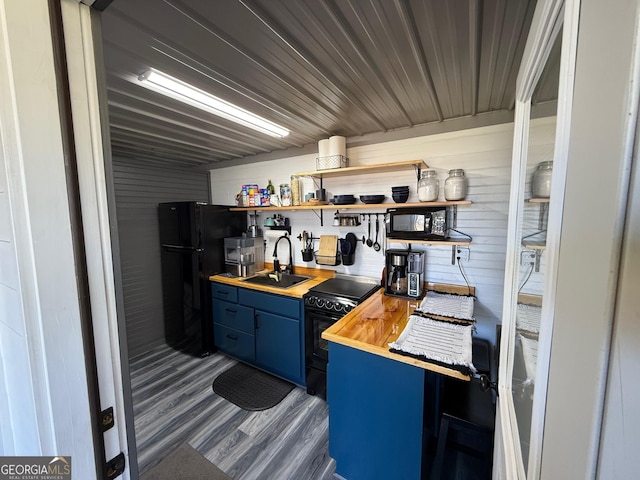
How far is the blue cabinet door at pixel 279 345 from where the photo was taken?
7.66 ft

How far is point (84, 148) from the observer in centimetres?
56

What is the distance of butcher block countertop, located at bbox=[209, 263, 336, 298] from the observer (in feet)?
7.77

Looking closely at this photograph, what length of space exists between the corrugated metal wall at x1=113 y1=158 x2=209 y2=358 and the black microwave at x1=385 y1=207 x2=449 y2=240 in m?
2.90

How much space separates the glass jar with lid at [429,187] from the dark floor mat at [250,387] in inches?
84.1

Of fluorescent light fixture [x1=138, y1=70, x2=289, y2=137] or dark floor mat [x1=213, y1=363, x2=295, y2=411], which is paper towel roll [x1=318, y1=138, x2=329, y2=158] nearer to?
fluorescent light fixture [x1=138, y1=70, x2=289, y2=137]

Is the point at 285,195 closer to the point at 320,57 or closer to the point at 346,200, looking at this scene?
Answer: the point at 346,200

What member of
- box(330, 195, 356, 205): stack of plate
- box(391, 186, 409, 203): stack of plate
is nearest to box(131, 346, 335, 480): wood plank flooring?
box(330, 195, 356, 205): stack of plate

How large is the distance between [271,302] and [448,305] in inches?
61.5

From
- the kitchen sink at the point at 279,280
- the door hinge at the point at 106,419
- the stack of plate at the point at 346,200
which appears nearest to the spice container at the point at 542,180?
the door hinge at the point at 106,419

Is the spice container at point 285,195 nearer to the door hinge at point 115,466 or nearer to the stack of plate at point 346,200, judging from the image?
the stack of plate at point 346,200

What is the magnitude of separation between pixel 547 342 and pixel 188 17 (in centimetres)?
147

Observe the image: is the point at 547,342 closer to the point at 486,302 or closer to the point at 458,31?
the point at 458,31

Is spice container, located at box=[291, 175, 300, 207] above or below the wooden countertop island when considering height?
above

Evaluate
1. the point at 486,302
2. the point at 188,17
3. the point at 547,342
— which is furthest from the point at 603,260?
the point at 486,302
